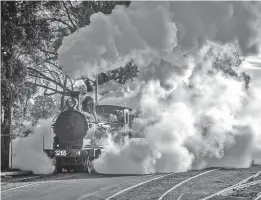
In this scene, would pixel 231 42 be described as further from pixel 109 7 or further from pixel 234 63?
pixel 234 63

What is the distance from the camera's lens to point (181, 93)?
21766 millimetres

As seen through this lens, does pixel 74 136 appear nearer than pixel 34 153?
Yes

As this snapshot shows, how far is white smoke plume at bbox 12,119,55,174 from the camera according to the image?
17547 millimetres

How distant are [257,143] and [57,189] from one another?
463 inches

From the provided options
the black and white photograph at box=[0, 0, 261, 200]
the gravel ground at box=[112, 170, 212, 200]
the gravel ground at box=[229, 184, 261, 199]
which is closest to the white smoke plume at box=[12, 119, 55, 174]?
the black and white photograph at box=[0, 0, 261, 200]

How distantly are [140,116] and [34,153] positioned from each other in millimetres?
4386

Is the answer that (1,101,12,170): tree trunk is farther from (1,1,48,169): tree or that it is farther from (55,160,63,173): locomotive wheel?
(1,1,48,169): tree

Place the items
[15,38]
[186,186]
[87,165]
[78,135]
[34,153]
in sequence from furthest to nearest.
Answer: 1. [34,153]
2. [87,165]
3. [78,135]
4. [15,38]
5. [186,186]

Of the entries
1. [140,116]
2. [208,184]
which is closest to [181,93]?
[140,116]

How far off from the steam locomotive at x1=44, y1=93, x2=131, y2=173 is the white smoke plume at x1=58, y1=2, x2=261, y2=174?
0.62 metres

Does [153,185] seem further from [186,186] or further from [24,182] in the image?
[24,182]

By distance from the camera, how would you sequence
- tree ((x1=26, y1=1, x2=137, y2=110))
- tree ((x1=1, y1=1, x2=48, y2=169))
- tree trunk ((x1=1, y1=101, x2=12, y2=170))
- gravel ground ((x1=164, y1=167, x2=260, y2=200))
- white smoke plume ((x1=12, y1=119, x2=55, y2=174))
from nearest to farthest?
gravel ground ((x1=164, y1=167, x2=260, y2=200))
tree ((x1=1, y1=1, x2=48, y2=169))
white smoke plume ((x1=12, y1=119, x2=55, y2=174))
tree trunk ((x1=1, y1=101, x2=12, y2=170))
tree ((x1=26, y1=1, x2=137, y2=110))

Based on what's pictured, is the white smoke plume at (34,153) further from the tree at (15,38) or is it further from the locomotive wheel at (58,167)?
the tree at (15,38)

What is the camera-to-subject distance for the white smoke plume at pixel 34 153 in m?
17.5
